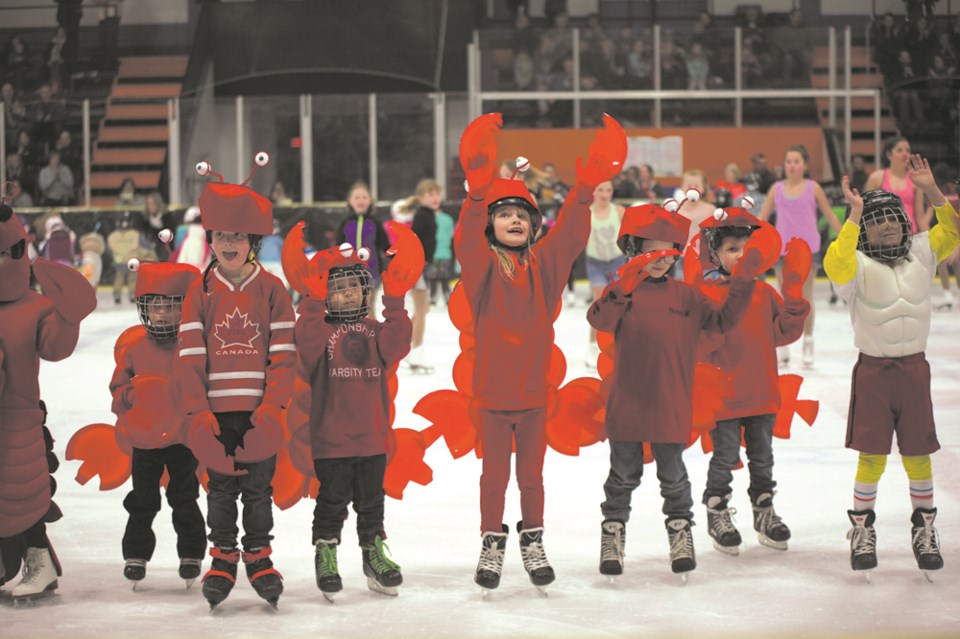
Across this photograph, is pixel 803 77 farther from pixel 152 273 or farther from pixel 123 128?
pixel 152 273

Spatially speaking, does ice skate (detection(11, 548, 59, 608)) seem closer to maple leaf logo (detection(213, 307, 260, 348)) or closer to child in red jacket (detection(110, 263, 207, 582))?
child in red jacket (detection(110, 263, 207, 582))

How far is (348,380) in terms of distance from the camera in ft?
15.1

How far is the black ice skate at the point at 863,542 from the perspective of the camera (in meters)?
4.84

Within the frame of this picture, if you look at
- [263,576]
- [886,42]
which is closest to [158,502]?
[263,576]

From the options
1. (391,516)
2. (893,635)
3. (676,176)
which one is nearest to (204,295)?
(391,516)

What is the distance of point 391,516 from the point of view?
232 inches

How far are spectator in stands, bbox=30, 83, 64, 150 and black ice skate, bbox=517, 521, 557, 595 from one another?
682 inches

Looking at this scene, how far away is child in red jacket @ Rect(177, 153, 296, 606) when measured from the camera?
4.48 m

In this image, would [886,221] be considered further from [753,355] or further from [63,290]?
[63,290]

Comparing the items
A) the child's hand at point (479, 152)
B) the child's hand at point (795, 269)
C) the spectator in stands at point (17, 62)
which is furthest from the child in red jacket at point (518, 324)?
the spectator in stands at point (17, 62)

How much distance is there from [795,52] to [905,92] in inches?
65.4

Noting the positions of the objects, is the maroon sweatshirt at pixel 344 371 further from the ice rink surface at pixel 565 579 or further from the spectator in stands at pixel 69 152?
the spectator in stands at pixel 69 152

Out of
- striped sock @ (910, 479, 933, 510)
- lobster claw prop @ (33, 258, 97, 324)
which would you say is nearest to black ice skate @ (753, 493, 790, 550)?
striped sock @ (910, 479, 933, 510)

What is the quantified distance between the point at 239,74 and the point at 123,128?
6.77 feet
